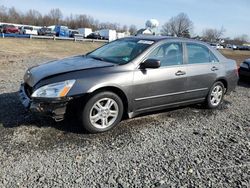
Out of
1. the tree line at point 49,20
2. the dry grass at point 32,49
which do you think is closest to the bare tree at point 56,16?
the tree line at point 49,20

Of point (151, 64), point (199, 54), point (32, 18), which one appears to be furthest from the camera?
point (32, 18)

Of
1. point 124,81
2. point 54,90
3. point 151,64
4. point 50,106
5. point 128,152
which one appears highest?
point 151,64

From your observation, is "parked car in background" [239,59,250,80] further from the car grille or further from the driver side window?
the car grille

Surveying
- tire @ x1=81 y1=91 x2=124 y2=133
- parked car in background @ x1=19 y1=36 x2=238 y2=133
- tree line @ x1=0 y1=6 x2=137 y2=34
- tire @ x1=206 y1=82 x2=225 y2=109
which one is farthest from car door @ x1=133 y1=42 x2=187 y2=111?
tree line @ x1=0 y1=6 x2=137 y2=34

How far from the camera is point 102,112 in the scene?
4.21m

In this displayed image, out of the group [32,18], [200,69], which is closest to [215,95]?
[200,69]

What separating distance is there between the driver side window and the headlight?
1551 mm

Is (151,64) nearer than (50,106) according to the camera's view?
No

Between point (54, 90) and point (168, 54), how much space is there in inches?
88.9

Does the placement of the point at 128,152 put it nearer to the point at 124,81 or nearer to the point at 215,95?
the point at 124,81

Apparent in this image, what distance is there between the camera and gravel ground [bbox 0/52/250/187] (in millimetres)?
3082

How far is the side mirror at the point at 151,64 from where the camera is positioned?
4.41 meters

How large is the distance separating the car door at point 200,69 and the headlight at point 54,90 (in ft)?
8.02

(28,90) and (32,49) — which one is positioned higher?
(28,90)
